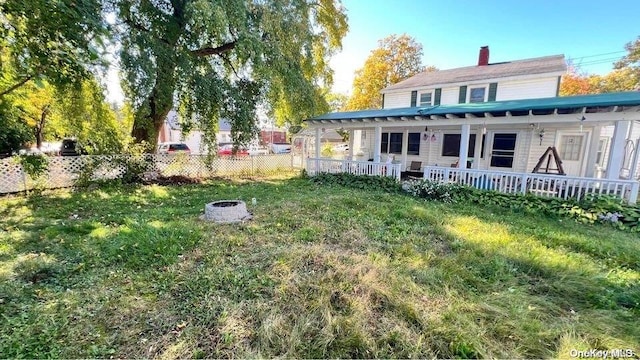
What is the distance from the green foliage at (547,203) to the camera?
19.9 feet

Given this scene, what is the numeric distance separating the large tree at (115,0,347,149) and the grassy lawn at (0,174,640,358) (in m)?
4.63

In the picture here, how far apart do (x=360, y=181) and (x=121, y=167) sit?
8296 mm

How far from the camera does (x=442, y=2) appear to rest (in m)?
12.9

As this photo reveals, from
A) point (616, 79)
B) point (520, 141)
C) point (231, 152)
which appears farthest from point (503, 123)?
point (616, 79)

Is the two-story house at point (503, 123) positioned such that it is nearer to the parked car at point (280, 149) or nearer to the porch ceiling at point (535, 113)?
the porch ceiling at point (535, 113)

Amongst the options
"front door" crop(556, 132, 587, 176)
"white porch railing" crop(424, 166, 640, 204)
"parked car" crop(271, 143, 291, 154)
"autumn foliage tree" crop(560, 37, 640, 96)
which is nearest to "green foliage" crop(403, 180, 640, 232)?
"white porch railing" crop(424, 166, 640, 204)

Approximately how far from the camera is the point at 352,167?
10.7 metres

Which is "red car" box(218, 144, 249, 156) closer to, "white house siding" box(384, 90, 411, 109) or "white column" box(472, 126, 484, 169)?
"white house siding" box(384, 90, 411, 109)

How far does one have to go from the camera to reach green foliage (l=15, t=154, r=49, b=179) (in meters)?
7.66

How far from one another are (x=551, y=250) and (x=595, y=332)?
219cm

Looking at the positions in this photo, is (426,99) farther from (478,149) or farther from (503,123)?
(503,123)

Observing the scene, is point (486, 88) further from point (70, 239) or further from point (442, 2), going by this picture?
point (70, 239)

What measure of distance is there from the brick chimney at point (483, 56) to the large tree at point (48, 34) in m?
17.1

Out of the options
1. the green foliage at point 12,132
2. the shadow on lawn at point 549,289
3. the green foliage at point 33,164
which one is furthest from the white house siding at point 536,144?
the green foliage at point 12,132
